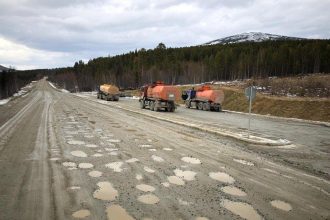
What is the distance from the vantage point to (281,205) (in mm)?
6547

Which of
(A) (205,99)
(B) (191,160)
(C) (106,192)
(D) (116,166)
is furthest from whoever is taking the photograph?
(A) (205,99)

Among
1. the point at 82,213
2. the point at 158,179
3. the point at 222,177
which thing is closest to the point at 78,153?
the point at 158,179

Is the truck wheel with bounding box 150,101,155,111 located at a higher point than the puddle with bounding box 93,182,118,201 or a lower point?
lower

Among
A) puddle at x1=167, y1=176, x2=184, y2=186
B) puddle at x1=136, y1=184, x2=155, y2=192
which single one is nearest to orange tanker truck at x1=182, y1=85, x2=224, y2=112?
puddle at x1=167, y1=176, x2=184, y2=186

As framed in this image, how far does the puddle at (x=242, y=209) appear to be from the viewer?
5.93 meters

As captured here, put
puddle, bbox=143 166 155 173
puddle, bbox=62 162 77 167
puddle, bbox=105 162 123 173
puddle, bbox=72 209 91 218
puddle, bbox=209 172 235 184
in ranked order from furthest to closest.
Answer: puddle, bbox=62 162 77 167 → puddle, bbox=105 162 123 173 → puddle, bbox=143 166 155 173 → puddle, bbox=209 172 235 184 → puddle, bbox=72 209 91 218

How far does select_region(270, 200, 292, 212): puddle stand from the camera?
251 inches

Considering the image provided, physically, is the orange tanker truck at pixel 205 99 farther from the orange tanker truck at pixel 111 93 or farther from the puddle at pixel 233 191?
the puddle at pixel 233 191

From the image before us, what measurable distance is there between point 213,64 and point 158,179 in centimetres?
10657

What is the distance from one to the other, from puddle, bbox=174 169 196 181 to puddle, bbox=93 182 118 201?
192 cm

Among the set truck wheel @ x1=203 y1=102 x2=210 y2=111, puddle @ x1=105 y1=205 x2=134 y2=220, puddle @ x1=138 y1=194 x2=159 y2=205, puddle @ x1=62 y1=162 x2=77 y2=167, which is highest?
puddle @ x1=105 y1=205 x2=134 y2=220

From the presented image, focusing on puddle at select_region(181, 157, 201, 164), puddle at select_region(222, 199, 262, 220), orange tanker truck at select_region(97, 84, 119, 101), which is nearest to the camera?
puddle at select_region(222, 199, 262, 220)

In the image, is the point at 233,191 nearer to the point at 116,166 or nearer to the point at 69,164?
the point at 116,166

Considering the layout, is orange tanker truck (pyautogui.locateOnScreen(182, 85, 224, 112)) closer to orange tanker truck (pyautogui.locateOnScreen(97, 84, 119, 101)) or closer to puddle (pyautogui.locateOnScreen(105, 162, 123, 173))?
orange tanker truck (pyautogui.locateOnScreen(97, 84, 119, 101))
